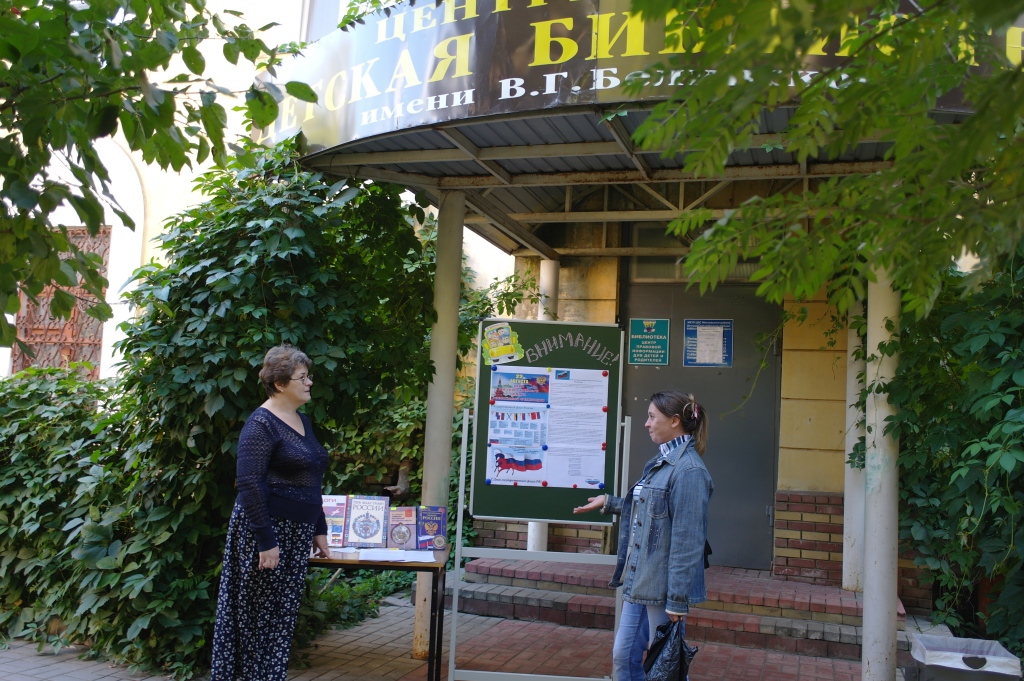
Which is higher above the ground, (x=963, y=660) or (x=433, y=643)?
(x=963, y=660)

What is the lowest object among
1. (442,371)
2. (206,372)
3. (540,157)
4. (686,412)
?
(686,412)

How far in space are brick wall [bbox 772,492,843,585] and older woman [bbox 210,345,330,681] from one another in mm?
4342

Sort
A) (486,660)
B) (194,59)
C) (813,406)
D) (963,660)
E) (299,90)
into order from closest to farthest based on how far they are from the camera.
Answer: (299,90)
(194,59)
(963,660)
(486,660)
(813,406)

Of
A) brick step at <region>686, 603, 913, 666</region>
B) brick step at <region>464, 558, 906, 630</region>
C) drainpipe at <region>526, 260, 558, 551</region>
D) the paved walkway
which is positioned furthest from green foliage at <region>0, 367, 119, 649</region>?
brick step at <region>686, 603, 913, 666</region>

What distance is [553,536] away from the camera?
8000 mm

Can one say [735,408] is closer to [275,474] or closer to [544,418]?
[544,418]

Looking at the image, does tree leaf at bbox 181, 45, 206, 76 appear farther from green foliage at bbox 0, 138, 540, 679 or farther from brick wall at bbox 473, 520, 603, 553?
brick wall at bbox 473, 520, 603, 553

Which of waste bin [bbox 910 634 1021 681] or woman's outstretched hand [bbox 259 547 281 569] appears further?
waste bin [bbox 910 634 1021 681]

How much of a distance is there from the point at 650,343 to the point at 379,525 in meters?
3.73

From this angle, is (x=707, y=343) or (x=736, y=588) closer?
(x=736, y=588)

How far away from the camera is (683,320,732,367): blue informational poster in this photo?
7781 mm

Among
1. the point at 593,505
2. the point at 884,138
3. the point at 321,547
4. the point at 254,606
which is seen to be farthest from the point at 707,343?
the point at 884,138

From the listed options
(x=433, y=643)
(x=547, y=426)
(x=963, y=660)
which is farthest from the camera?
(x=547, y=426)

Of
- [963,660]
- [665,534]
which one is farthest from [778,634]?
[665,534]
